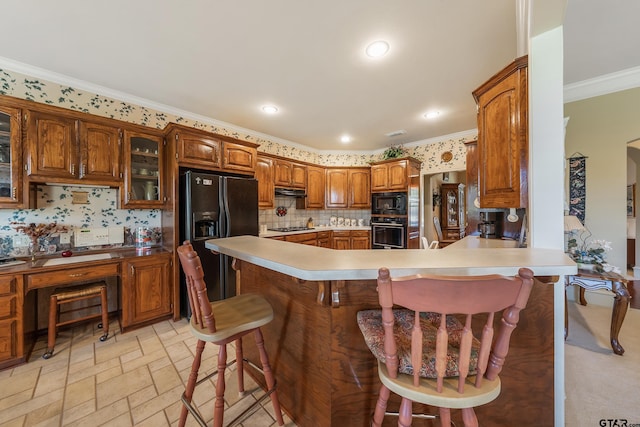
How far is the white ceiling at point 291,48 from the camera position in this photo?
1.61 metres

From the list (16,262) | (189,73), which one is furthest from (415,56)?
(16,262)

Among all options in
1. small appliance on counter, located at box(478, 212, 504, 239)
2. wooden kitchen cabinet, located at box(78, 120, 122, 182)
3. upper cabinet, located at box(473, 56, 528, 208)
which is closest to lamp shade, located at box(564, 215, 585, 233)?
small appliance on counter, located at box(478, 212, 504, 239)

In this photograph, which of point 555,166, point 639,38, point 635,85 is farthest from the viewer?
point 635,85

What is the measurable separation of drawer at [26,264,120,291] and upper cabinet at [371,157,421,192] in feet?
13.7

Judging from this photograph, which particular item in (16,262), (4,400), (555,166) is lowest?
(4,400)

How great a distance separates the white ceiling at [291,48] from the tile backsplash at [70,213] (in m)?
1.17

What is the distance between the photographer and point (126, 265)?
2.36 m

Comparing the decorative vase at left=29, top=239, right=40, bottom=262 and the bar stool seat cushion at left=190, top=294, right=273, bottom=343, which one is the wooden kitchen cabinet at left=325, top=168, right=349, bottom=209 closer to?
the bar stool seat cushion at left=190, top=294, right=273, bottom=343

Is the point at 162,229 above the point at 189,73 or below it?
below

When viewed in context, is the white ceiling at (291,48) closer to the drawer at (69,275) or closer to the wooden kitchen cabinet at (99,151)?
the wooden kitchen cabinet at (99,151)

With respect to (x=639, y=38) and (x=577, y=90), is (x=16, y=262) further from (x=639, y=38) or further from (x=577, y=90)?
(x=577, y=90)

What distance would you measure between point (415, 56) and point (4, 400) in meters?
4.02

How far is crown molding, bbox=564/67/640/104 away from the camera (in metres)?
2.53

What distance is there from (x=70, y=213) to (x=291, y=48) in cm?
286
